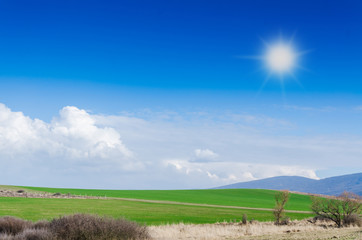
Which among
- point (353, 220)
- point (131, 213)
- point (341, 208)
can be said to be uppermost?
point (341, 208)

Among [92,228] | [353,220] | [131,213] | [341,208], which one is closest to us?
[92,228]

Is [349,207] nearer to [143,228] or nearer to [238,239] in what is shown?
[238,239]

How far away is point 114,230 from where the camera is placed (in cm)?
1961

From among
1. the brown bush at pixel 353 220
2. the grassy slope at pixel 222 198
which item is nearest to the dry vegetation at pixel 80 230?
the brown bush at pixel 353 220

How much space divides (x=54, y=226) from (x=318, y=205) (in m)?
28.8

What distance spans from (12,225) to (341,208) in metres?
31.3

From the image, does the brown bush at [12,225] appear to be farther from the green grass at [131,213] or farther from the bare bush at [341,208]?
the bare bush at [341,208]

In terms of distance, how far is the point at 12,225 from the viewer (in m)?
21.8

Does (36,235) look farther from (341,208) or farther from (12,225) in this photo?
(341,208)

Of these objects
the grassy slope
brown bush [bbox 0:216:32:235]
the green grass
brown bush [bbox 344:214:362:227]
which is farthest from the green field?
the grassy slope

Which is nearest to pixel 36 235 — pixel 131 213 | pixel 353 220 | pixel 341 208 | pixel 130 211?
pixel 131 213

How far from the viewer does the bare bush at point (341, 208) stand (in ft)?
123

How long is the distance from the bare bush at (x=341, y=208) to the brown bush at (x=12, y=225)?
28153mm

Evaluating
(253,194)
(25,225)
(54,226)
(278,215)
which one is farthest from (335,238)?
(253,194)
